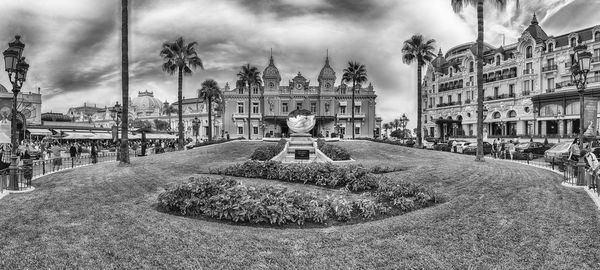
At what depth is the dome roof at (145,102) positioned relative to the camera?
546 feet

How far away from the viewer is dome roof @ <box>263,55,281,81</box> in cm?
7075

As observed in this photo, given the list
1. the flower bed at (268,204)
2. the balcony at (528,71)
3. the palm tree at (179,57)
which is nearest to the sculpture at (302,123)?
the palm tree at (179,57)

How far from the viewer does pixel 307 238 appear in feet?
24.5

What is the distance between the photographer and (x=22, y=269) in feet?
19.2

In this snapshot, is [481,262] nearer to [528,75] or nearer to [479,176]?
[479,176]

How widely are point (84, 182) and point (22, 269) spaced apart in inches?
387

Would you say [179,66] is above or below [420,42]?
below

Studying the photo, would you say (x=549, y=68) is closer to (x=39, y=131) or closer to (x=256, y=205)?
(x=256, y=205)

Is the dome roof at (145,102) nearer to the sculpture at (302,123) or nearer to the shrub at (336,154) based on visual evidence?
the sculpture at (302,123)

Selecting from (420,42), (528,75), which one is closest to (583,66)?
(420,42)

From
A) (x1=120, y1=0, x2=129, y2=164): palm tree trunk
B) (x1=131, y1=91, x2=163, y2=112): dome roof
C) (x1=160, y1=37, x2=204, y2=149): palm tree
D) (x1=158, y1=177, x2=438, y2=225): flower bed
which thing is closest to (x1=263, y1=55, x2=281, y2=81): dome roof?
(x1=160, y1=37, x2=204, y2=149): palm tree

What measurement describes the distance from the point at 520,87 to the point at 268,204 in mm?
66138

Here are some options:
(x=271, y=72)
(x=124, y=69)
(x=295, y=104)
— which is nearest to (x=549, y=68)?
(x=295, y=104)

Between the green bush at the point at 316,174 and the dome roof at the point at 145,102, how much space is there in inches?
6274
